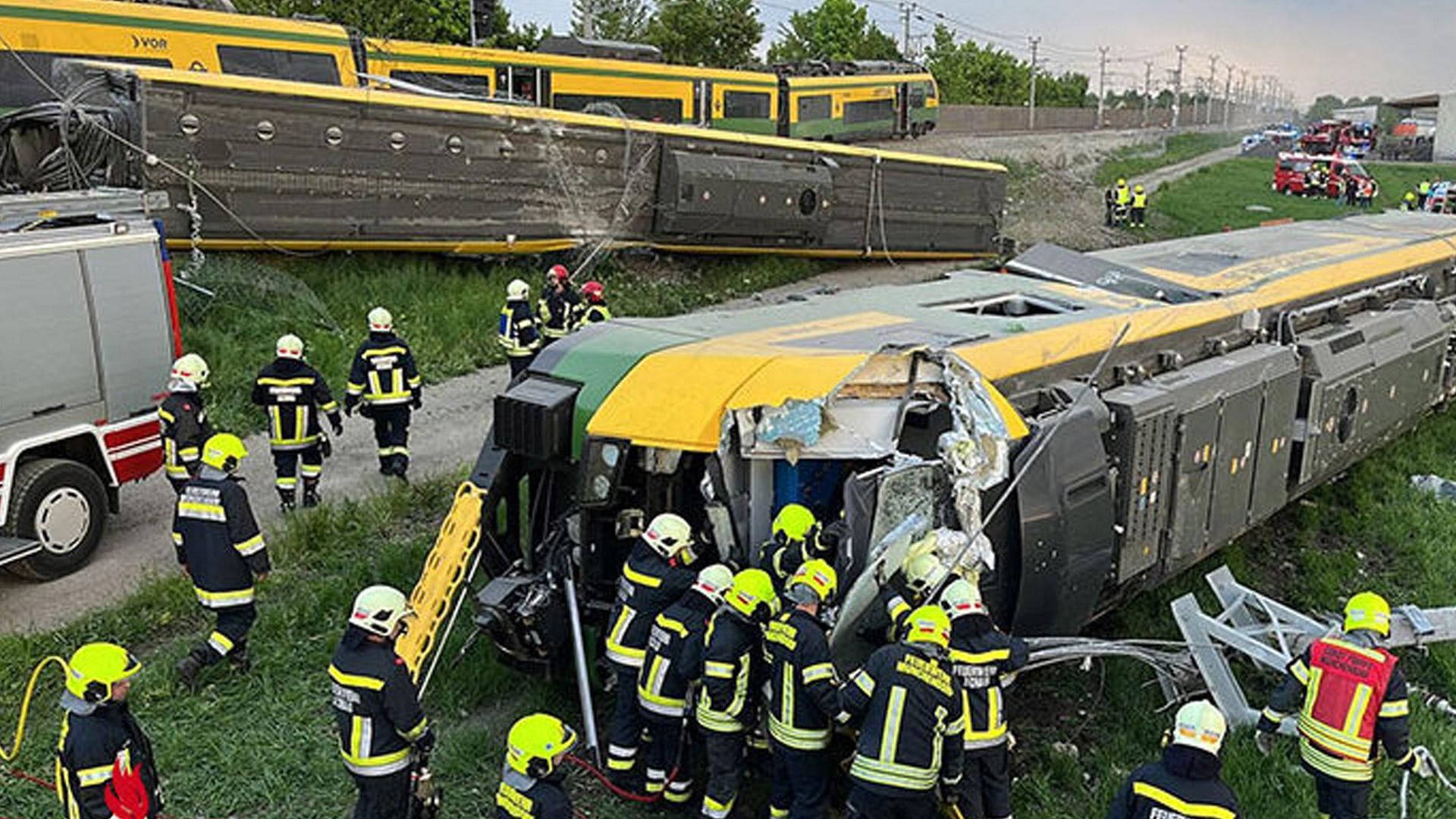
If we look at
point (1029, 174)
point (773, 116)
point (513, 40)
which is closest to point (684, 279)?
point (773, 116)

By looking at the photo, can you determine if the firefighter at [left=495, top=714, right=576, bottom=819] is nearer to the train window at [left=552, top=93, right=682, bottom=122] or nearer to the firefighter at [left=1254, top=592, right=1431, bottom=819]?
the firefighter at [left=1254, top=592, right=1431, bottom=819]

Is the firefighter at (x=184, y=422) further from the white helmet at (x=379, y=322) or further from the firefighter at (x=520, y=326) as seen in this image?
the firefighter at (x=520, y=326)

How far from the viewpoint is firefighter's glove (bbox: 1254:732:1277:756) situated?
6086 millimetres

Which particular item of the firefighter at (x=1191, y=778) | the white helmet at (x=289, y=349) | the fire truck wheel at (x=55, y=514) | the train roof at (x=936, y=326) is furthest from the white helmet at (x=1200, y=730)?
the fire truck wheel at (x=55, y=514)

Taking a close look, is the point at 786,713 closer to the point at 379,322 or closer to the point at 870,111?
the point at 379,322

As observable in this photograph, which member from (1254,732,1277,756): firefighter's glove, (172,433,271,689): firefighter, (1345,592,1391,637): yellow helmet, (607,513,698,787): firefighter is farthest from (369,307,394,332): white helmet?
(1345,592,1391,637): yellow helmet

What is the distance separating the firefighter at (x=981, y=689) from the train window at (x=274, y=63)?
497 inches

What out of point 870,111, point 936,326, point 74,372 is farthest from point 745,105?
point 936,326

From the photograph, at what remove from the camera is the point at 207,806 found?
556 cm

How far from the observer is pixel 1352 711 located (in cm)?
532

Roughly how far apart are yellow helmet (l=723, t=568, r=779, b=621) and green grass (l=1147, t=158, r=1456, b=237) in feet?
73.1

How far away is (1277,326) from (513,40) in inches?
1229

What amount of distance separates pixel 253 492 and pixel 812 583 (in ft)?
20.6

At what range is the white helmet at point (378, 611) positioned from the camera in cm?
482
